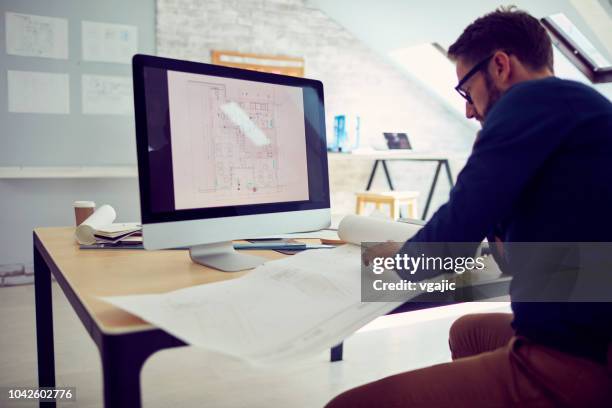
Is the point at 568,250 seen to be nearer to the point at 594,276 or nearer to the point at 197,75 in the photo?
the point at 594,276

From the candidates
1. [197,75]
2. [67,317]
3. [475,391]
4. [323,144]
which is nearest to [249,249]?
[323,144]

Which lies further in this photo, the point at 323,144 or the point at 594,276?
the point at 323,144

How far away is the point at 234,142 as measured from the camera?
1159mm

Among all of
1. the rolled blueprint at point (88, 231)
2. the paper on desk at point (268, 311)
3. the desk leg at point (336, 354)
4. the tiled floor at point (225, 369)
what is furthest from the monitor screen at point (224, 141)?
the desk leg at point (336, 354)

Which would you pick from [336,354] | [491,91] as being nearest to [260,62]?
[336,354]

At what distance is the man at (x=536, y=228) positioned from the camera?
0.75 metres

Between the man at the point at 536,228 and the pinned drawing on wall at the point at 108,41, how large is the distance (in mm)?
3210

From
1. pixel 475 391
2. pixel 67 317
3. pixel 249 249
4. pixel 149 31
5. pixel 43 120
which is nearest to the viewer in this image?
pixel 475 391

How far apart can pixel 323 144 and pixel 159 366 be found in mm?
1225

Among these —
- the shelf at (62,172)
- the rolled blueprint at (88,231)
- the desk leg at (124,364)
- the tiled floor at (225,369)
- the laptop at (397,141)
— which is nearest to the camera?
the desk leg at (124,364)

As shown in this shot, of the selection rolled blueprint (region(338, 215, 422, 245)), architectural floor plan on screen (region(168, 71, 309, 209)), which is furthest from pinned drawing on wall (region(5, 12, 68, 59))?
rolled blueprint (region(338, 215, 422, 245))

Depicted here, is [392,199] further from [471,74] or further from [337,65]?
[471,74]

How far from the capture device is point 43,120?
3365 millimetres

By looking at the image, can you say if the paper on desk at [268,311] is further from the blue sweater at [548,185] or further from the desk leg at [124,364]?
the blue sweater at [548,185]
